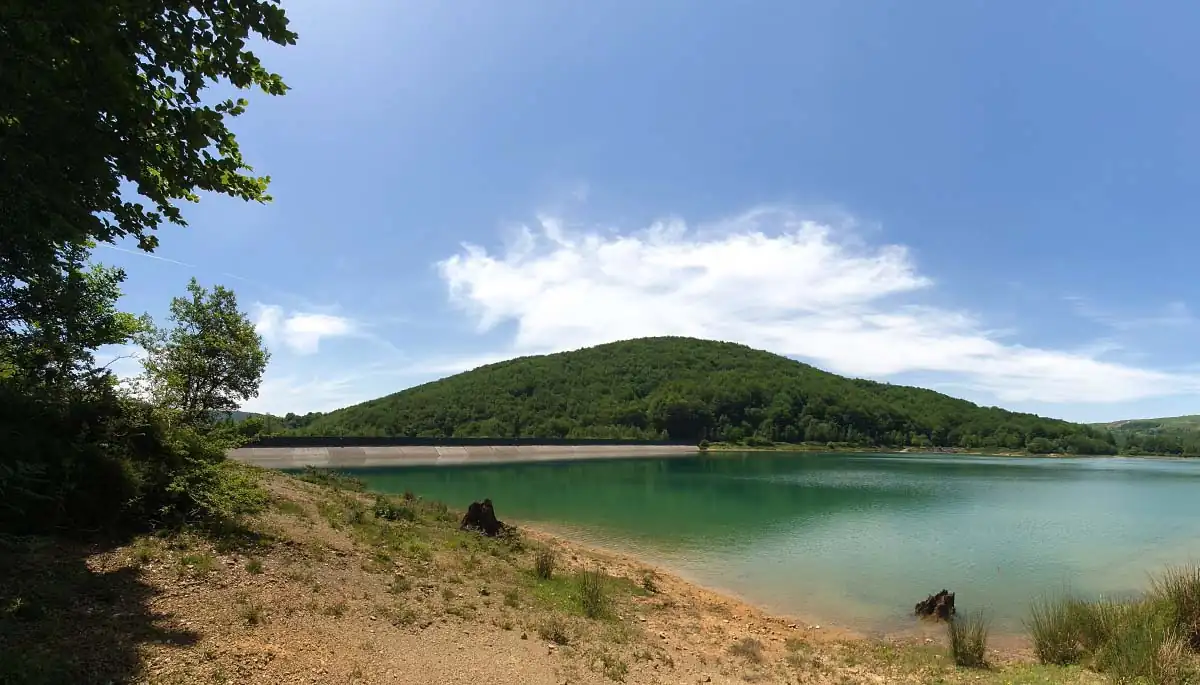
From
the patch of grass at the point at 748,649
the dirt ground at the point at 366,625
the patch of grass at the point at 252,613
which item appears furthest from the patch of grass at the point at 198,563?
the patch of grass at the point at 748,649

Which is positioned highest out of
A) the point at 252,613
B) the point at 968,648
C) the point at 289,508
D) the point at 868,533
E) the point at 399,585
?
the point at 289,508

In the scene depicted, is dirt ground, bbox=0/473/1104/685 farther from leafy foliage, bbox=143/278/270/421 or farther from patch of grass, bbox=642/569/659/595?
leafy foliage, bbox=143/278/270/421

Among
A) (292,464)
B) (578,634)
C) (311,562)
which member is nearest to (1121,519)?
(578,634)

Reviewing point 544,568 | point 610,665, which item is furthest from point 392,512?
point 610,665

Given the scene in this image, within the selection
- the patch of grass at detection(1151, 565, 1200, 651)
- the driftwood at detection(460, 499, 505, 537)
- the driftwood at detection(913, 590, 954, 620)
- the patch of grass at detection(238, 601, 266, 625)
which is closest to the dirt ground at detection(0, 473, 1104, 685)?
the patch of grass at detection(238, 601, 266, 625)

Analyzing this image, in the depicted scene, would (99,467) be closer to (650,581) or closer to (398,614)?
(398,614)

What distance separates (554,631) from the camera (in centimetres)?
1048

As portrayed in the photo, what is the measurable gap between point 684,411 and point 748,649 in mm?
143309

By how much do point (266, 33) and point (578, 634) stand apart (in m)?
10.4

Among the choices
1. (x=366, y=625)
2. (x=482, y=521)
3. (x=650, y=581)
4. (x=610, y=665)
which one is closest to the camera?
(x=366, y=625)

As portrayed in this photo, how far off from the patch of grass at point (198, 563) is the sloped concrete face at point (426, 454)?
155ft

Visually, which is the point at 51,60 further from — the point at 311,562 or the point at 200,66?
the point at 311,562

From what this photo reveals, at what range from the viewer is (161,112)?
23.2 ft

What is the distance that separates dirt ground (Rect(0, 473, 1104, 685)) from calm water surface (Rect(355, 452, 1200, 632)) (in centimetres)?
586
